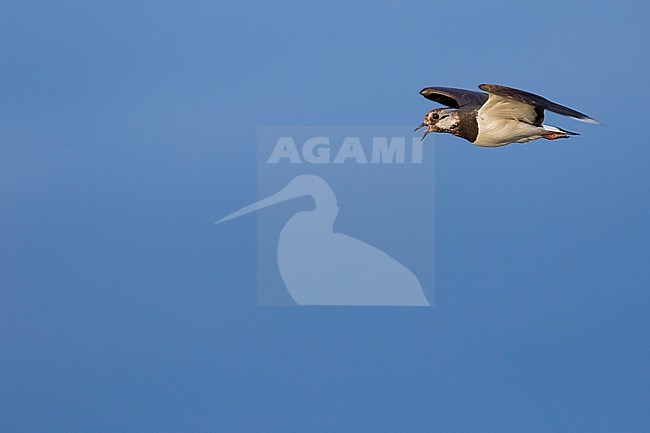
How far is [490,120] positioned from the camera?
8094 mm

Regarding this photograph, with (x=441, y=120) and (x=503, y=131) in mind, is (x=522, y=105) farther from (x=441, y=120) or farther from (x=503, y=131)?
(x=441, y=120)

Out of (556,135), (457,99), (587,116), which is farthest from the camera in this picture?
(457,99)

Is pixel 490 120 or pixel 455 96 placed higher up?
pixel 455 96

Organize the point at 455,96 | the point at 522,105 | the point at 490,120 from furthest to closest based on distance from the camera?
1. the point at 455,96
2. the point at 490,120
3. the point at 522,105

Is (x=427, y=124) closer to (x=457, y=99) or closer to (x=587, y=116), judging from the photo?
(x=457, y=99)

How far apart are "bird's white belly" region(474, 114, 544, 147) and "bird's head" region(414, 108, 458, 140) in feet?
0.66

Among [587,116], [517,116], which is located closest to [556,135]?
[517,116]

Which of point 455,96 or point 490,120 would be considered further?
point 455,96

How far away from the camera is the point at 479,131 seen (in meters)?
8.17

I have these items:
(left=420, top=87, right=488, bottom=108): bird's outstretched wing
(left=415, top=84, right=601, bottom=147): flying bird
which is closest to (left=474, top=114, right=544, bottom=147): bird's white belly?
(left=415, top=84, right=601, bottom=147): flying bird

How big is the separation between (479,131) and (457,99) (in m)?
0.47

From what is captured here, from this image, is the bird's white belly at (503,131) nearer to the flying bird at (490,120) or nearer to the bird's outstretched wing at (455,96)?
the flying bird at (490,120)

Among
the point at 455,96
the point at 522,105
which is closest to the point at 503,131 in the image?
the point at 522,105

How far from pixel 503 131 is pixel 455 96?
62 cm
